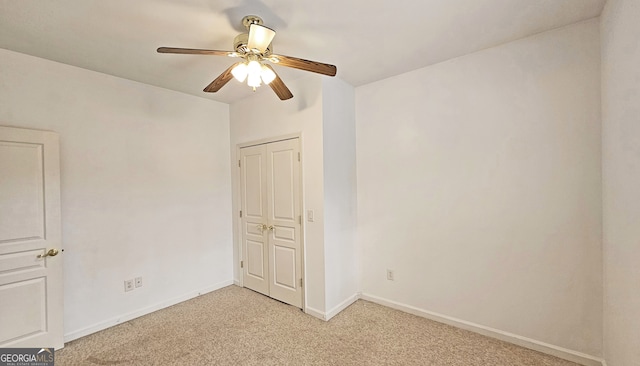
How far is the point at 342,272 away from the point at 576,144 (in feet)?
7.98

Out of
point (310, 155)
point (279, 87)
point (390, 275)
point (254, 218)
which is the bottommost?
point (390, 275)

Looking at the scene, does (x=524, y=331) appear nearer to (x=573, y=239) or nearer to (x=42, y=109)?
(x=573, y=239)

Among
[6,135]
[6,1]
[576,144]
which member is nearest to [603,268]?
[576,144]

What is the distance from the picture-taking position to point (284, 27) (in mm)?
1971

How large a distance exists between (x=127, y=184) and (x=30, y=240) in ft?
2.90

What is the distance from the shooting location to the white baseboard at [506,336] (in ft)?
6.56

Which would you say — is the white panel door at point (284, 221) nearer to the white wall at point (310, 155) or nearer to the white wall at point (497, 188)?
the white wall at point (310, 155)

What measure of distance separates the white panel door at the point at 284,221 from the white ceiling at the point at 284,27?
1.16 m

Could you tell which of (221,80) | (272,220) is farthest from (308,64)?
(272,220)

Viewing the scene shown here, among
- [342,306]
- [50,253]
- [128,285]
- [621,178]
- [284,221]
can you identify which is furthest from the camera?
[284,221]

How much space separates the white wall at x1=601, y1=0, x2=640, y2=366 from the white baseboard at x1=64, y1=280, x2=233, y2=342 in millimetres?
3893

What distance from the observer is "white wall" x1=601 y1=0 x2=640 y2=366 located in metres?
1.37

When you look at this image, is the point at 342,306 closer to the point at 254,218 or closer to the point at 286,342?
the point at 286,342

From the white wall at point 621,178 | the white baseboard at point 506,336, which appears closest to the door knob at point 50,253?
the white baseboard at point 506,336
